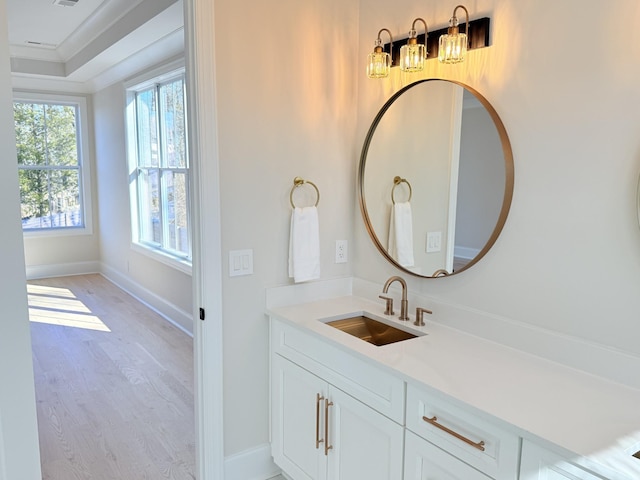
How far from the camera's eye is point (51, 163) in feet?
22.0

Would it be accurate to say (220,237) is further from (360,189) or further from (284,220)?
(360,189)

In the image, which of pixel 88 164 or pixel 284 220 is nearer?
pixel 284 220

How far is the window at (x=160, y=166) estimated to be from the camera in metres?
4.77

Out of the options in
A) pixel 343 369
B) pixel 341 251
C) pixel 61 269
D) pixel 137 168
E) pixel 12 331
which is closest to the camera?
pixel 12 331

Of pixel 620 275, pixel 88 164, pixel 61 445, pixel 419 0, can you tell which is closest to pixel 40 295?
pixel 88 164

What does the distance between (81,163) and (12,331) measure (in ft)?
18.8

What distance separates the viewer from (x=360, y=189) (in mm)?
2514

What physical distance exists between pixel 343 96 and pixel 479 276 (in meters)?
1.13

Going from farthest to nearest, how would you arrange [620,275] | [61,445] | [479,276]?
1. [61,445]
2. [479,276]
3. [620,275]

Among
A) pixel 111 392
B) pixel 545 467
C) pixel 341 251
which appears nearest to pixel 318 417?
pixel 341 251

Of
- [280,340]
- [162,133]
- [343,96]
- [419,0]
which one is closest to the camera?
[419,0]

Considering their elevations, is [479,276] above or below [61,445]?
above

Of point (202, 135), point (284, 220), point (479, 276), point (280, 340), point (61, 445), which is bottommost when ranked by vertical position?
point (61, 445)

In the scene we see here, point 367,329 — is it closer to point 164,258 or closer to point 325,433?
point 325,433
